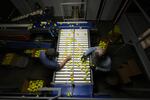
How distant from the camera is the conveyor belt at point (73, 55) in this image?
4.86 metres

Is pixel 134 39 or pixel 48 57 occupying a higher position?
pixel 134 39

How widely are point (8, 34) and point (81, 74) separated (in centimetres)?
366

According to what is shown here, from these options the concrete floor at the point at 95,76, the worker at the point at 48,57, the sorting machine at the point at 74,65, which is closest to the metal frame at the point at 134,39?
the concrete floor at the point at 95,76

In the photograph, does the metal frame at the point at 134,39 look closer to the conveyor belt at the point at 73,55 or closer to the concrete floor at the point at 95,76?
the concrete floor at the point at 95,76

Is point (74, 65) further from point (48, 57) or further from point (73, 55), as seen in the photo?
point (48, 57)

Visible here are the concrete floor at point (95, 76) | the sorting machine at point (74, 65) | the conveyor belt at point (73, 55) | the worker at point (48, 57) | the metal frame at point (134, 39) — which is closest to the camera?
the metal frame at point (134, 39)

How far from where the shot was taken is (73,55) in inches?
215

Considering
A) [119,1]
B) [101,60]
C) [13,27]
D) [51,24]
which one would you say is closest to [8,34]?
[13,27]

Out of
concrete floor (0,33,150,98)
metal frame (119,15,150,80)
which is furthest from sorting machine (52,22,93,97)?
metal frame (119,15,150,80)

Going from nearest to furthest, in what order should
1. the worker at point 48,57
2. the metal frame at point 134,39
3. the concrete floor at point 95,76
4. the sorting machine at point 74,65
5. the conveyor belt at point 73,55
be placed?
the metal frame at point 134,39, the worker at point 48,57, the sorting machine at point 74,65, the conveyor belt at point 73,55, the concrete floor at point 95,76

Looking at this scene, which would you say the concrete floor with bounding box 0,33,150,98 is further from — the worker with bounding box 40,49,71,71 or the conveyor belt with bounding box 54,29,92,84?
the worker with bounding box 40,49,71,71

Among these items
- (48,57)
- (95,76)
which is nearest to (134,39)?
(95,76)

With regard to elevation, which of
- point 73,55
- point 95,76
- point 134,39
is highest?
point 134,39

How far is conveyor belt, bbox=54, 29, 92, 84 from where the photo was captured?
4.86 metres
